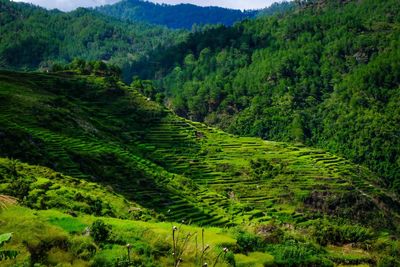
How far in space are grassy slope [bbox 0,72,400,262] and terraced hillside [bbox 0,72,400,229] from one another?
0.69 feet

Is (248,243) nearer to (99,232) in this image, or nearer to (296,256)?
(296,256)

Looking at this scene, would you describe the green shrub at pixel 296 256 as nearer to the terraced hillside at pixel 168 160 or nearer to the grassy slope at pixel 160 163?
the grassy slope at pixel 160 163

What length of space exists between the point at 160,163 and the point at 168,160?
111 inches

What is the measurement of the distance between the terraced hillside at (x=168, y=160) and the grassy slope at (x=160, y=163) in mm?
209

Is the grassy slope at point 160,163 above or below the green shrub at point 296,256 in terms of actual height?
below

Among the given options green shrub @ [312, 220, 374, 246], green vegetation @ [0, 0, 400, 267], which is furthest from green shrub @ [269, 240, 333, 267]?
green shrub @ [312, 220, 374, 246]

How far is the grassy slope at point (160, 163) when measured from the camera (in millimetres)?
55625

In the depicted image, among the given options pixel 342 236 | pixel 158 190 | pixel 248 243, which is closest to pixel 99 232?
pixel 248 243

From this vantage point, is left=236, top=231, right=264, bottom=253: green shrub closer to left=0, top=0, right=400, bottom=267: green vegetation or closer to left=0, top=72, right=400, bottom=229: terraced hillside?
left=0, top=0, right=400, bottom=267: green vegetation

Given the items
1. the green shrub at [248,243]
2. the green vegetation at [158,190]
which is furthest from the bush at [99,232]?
the green shrub at [248,243]

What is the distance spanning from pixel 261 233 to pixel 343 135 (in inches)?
6019

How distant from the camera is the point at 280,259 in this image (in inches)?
945

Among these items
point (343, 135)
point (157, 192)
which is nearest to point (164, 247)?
point (157, 192)

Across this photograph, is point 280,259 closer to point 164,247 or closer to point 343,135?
point 164,247
